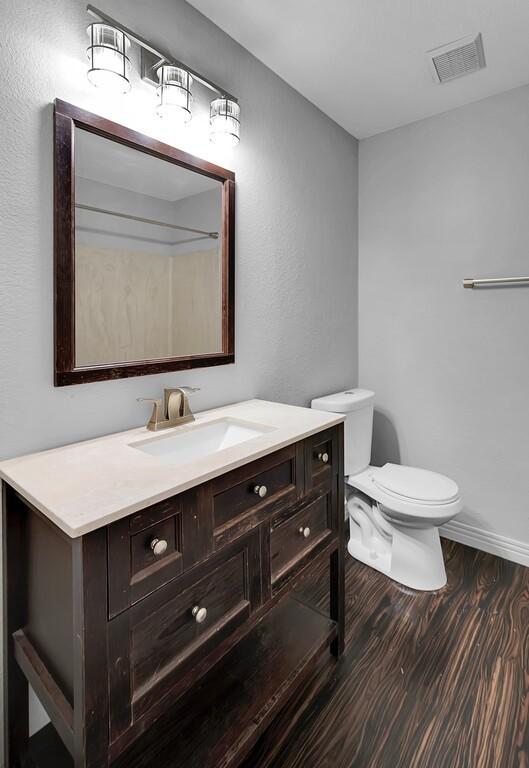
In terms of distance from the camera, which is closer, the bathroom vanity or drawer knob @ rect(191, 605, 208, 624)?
the bathroom vanity

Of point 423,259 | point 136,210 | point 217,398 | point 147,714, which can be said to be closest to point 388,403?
point 423,259

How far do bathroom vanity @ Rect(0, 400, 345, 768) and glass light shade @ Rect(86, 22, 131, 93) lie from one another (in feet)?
3.43

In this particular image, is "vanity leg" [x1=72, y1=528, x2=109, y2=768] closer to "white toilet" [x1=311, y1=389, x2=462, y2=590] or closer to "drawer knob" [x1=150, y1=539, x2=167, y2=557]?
"drawer knob" [x1=150, y1=539, x2=167, y2=557]

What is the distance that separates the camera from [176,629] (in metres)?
0.95

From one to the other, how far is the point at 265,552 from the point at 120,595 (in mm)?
483

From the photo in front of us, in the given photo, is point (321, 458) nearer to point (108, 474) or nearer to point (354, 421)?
point (108, 474)

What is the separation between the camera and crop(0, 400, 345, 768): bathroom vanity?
80 centimetres

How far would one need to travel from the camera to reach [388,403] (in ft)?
8.67

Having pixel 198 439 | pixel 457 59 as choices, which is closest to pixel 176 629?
pixel 198 439

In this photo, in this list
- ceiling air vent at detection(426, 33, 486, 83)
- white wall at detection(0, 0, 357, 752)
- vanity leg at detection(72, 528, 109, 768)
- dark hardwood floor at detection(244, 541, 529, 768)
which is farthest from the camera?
ceiling air vent at detection(426, 33, 486, 83)

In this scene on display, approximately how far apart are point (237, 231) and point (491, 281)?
53.7 inches

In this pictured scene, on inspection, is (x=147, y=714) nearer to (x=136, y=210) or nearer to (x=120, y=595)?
(x=120, y=595)

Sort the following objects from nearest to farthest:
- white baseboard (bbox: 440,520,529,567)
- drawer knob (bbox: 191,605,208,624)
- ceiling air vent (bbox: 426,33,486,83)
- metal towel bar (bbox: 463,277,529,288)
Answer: drawer knob (bbox: 191,605,208,624), ceiling air vent (bbox: 426,33,486,83), metal towel bar (bbox: 463,277,529,288), white baseboard (bbox: 440,520,529,567)

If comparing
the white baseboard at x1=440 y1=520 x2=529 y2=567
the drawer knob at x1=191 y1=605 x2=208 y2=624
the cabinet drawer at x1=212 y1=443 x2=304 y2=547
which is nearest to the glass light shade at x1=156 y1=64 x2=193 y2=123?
the cabinet drawer at x1=212 y1=443 x2=304 y2=547
